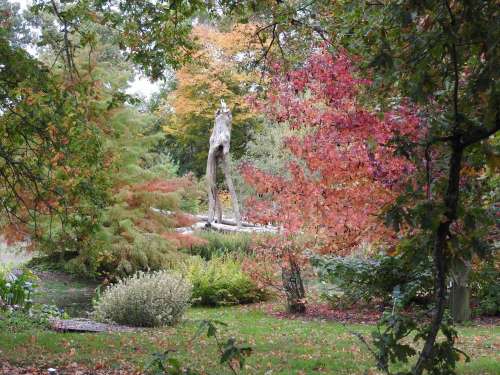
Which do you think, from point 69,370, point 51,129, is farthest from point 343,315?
point 51,129

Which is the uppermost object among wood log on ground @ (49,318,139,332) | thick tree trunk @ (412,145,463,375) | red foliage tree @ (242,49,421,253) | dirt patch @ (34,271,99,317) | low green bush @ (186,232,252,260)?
red foliage tree @ (242,49,421,253)

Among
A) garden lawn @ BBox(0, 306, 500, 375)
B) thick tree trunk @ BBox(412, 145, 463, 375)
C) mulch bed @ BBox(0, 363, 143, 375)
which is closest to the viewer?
thick tree trunk @ BBox(412, 145, 463, 375)

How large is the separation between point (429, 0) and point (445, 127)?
1.98 feet

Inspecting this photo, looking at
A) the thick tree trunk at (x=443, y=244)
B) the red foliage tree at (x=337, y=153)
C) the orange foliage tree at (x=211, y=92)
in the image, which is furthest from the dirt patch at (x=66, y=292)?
the orange foliage tree at (x=211, y=92)

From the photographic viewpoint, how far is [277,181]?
11328mm

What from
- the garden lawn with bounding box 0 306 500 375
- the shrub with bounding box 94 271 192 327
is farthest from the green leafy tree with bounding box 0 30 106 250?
the shrub with bounding box 94 271 192 327

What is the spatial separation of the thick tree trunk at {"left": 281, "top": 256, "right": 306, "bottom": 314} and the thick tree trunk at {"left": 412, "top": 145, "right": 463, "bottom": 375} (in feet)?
32.5

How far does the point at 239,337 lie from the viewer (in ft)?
29.1

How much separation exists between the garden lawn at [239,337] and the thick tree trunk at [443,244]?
3903 mm

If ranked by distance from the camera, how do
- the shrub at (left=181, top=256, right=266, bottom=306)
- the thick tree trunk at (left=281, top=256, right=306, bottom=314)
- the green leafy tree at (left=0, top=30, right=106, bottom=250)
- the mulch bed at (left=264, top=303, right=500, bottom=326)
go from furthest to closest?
the shrub at (left=181, top=256, right=266, bottom=306), the thick tree trunk at (left=281, top=256, right=306, bottom=314), the mulch bed at (left=264, top=303, right=500, bottom=326), the green leafy tree at (left=0, top=30, right=106, bottom=250)

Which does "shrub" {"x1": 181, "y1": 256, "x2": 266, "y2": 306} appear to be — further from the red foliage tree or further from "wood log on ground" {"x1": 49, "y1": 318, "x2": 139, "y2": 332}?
"wood log on ground" {"x1": 49, "y1": 318, "x2": 139, "y2": 332}

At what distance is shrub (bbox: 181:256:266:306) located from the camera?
14273 millimetres

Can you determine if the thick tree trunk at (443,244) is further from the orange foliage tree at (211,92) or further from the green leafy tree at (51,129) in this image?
the orange foliage tree at (211,92)

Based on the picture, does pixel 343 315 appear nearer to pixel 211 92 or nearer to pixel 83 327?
pixel 83 327
